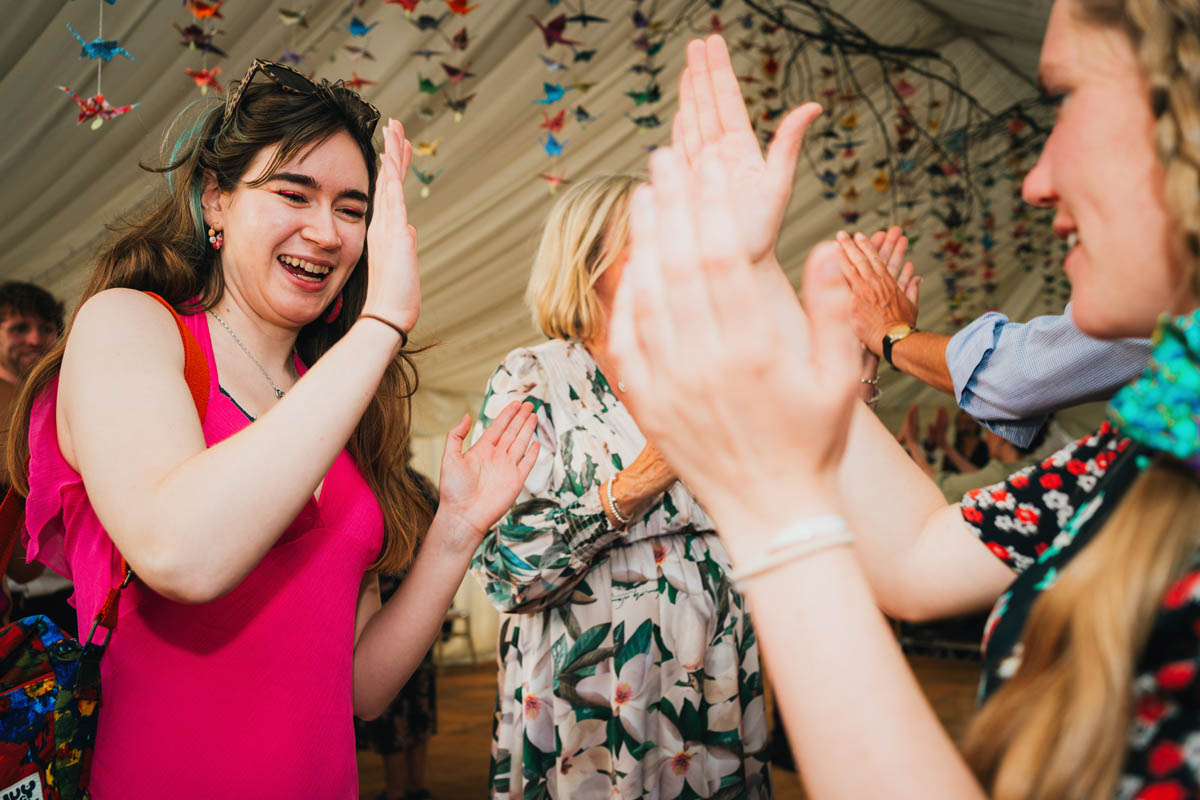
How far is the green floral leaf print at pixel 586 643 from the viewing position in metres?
1.62

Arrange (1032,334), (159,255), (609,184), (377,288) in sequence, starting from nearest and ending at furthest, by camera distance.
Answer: (377,288) → (159,255) → (1032,334) → (609,184)

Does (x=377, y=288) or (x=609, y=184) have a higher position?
(x=609, y=184)

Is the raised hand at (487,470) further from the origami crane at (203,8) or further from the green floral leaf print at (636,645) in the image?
the origami crane at (203,8)

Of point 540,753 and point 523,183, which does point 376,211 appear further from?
point 523,183

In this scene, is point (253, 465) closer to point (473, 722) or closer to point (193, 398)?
point (193, 398)

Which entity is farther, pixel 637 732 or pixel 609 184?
pixel 609 184

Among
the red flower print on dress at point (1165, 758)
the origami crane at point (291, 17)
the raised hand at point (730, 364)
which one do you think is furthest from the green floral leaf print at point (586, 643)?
the origami crane at point (291, 17)

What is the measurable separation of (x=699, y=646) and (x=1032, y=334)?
0.83 meters

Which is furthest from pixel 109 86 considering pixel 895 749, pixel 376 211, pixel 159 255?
pixel 895 749

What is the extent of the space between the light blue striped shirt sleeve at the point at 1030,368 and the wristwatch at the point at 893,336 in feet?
0.31

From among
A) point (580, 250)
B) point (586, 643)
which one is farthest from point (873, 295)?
point (586, 643)

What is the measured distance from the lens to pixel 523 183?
14.5ft

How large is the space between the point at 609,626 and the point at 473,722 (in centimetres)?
427

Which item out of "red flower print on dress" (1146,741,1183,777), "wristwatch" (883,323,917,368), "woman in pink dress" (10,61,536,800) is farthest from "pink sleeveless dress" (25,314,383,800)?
"wristwatch" (883,323,917,368)
